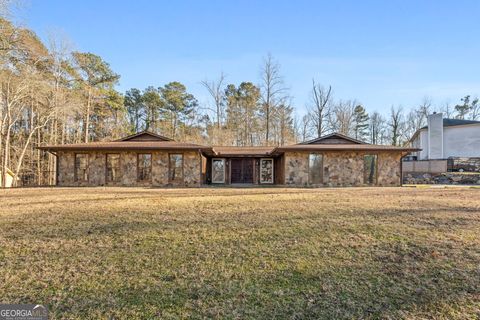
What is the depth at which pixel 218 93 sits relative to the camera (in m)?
30.2

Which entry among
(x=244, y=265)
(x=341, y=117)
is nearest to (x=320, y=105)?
(x=341, y=117)

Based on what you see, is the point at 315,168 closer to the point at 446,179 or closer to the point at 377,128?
the point at 446,179

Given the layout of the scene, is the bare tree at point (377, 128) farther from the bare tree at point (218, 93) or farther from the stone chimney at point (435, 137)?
the bare tree at point (218, 93)

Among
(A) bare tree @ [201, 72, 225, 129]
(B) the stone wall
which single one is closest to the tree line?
(A) bare tree @ [201, 72, 225, 129]

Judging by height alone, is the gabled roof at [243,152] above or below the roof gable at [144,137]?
below

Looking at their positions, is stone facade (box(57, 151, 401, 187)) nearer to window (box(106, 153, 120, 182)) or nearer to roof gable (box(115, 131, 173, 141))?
window (box(106, 153, 120, 182))

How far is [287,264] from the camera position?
11.6ft

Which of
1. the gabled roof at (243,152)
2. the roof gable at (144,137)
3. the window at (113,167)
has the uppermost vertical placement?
the roof gable at (144,137)

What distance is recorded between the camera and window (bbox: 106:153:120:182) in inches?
607

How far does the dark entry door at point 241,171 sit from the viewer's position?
19703mm

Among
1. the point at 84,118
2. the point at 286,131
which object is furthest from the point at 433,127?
the point at 84,118

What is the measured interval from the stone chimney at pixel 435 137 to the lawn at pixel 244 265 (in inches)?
1012

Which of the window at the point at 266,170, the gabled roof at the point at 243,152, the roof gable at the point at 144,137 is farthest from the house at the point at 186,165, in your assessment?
the window at the point at 266,170

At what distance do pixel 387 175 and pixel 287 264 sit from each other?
14.6m
